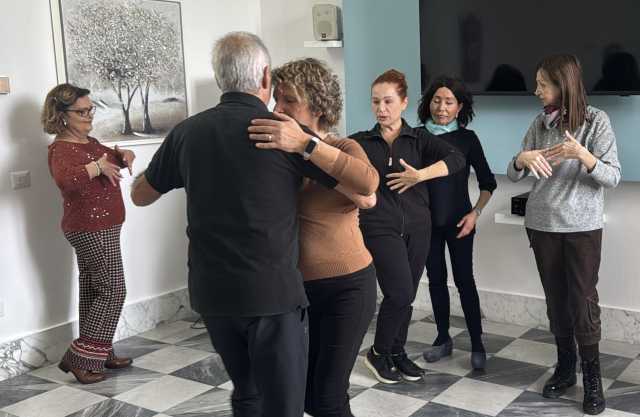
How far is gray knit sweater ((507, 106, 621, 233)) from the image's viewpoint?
2.65 metres

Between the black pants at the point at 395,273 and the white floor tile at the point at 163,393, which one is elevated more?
the black pants at the point at 395,273

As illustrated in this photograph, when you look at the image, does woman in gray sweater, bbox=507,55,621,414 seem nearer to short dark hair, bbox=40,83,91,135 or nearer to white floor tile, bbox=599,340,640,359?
white floor tile, bbox=599,340,640,359

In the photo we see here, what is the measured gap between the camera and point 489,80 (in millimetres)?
3611

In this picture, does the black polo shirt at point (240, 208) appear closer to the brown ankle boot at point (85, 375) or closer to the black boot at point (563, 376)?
the black boot at point (563, 376)

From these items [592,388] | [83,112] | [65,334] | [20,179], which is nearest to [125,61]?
[83,112]

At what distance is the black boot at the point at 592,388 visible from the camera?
277cm

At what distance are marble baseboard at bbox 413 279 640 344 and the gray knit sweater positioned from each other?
40.6 inches

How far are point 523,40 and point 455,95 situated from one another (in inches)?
23.3

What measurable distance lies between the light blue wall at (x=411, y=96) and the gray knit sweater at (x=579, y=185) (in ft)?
2.19

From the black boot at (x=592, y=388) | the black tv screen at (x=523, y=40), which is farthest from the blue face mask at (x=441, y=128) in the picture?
the black boot at (x=592, y=388)

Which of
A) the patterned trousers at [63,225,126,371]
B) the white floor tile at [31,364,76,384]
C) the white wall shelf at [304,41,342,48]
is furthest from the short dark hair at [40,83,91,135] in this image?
the white wall shelf at [304,41,342,48]

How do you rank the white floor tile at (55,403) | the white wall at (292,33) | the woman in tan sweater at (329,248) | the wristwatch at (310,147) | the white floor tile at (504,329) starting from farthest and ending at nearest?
the white wall at (292,33)
the white floor tile at (504,329)
the white floor tile at (55,403)
the woman in tan sweater at (329,248)
the wristwatch at (310,147)

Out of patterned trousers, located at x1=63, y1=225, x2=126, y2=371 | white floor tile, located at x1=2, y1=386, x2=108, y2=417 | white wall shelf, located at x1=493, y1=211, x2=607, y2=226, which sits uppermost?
white wall shelf, located at x1=493, y1=211, x2=607, y2=226

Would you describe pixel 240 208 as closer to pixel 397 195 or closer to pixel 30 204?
pixel 397 195
